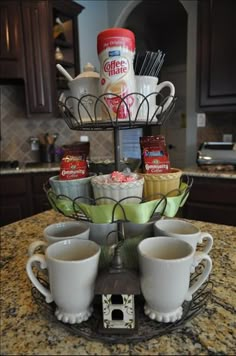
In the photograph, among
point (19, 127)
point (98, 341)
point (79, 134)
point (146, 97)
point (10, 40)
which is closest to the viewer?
point (98, 341)

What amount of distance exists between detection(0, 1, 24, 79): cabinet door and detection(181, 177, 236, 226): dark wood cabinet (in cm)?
190

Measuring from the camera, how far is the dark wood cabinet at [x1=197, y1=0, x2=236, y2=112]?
2.11 meters

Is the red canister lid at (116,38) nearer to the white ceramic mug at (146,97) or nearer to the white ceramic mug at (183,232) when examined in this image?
the white ceramic mug at (146,97)

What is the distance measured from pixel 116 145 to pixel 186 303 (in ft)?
1.21

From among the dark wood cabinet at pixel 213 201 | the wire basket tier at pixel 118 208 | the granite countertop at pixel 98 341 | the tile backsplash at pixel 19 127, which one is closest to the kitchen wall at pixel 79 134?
the tile backsplash at pixel 19 127

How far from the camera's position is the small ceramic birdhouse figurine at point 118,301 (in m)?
0.47

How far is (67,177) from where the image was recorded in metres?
0.61

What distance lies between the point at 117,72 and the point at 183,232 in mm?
387

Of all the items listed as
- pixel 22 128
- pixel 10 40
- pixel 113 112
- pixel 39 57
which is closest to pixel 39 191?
pixel 22 128

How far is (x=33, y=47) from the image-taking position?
244cm

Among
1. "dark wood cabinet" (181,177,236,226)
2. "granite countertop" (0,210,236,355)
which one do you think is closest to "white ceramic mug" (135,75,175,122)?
"granite countertop" (0,210,236,355)

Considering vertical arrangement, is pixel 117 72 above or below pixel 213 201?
above

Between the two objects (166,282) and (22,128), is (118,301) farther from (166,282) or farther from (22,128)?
(22,128)

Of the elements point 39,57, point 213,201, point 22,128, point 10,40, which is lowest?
point 213,201
